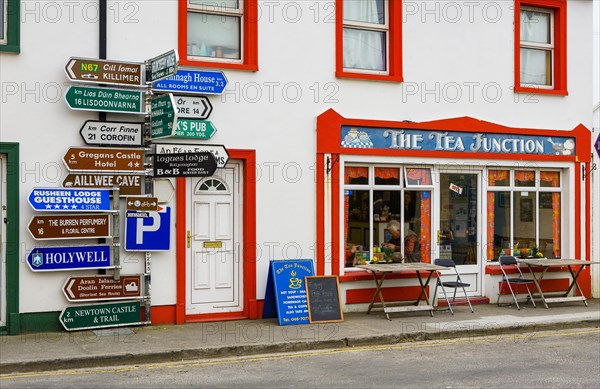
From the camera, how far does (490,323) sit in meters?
12.5

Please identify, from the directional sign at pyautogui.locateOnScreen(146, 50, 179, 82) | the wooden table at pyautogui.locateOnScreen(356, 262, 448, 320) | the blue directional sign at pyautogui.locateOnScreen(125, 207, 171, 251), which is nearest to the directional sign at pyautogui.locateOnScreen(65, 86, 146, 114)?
the directional sign at pyautogui.locateOnScreen(146, 50, 179, 82)

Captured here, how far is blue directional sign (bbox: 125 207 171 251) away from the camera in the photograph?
11.5m

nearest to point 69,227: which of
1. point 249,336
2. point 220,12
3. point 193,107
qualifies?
point 193,107

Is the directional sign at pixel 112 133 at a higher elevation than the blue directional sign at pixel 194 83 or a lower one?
lower

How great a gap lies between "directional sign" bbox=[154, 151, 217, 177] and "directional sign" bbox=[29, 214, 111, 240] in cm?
108

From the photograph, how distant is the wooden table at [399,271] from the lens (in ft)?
42.0

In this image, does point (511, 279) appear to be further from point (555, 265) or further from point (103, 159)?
point (103, 159)

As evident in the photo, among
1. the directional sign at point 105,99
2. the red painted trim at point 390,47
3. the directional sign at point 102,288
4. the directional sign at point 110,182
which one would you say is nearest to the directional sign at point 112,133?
the directional sign at point 105,99

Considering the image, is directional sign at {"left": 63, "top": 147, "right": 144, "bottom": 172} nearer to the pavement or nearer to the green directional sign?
the green directional sign

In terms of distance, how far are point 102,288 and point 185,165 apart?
2155 millimetres

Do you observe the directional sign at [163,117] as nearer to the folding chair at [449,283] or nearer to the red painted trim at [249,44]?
the red painted trim at [249,44]

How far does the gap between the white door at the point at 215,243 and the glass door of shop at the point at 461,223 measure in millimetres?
3765

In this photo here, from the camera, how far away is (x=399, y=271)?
42.8 ft

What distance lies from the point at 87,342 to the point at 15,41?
420cm
